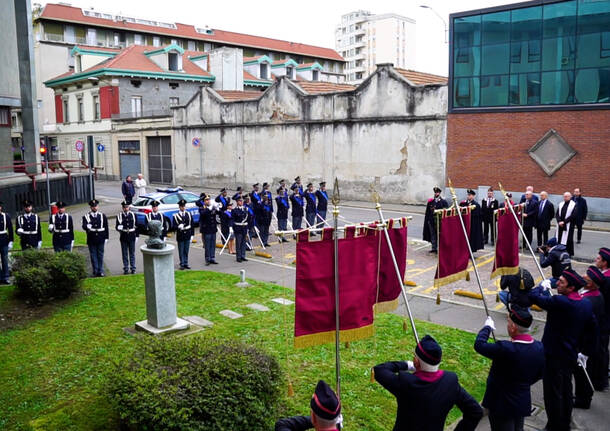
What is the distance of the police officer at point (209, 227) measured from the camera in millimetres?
15844

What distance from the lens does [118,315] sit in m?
10.6

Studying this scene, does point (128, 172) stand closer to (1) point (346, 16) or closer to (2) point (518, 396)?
(2) point (518, 396)

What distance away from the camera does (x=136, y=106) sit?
45.1 m

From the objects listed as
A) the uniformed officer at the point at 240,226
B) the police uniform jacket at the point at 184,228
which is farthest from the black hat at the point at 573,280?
the police uniform jacket at the point at 184,228

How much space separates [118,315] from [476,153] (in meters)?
19.6

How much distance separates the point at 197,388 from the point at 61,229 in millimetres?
10526

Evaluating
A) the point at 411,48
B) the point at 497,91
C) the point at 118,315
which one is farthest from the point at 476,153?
the point at 411,48

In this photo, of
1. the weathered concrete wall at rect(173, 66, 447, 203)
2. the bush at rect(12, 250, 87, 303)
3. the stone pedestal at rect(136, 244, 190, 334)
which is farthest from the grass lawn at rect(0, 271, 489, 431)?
the weathered concrete wall at rect(173, 66, 447, 203)

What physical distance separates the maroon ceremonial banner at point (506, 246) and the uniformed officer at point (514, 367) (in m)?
5.33

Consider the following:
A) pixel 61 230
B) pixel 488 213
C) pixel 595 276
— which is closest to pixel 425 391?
pixel 595 276

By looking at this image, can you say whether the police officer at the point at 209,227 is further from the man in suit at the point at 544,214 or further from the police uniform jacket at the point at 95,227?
the man in suit at the point at 544,214

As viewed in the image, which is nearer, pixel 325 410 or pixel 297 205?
pixel 325 410

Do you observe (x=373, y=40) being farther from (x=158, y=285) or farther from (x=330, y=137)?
(x=158, y=285)

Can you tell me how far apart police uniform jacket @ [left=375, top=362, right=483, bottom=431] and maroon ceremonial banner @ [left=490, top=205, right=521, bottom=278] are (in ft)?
20.9
